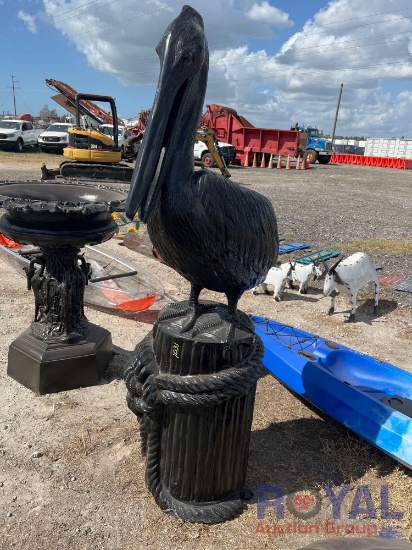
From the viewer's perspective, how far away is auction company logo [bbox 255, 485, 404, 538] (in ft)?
8.48

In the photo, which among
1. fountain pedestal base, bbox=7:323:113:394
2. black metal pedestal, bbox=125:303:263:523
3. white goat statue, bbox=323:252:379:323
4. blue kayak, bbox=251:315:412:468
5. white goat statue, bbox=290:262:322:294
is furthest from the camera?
white goat statue, bbox=290:262:322:294

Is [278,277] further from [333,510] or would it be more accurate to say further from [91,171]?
[91,171]

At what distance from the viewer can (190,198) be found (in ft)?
7.11

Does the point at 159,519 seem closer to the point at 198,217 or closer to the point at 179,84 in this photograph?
the point at 198,217

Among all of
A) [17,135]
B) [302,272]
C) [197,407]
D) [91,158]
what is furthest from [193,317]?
[17,135]

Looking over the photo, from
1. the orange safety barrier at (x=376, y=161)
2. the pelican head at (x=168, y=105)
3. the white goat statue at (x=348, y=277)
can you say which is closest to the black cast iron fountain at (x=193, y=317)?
the pelican head at (x=168, y=105)

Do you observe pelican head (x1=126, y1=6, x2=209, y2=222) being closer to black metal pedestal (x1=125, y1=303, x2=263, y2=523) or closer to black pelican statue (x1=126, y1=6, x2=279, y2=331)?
black pelican statue (x1=126, y1=6, x2=279, y2=331)

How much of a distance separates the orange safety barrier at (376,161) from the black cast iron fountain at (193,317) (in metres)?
30.6

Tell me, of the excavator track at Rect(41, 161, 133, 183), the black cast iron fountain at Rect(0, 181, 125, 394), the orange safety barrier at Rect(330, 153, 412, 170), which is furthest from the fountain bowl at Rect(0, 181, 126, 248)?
the orange safety barrier at Rect(330, 153, 412, 170)

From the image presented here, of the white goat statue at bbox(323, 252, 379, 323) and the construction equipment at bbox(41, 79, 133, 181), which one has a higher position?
the construction equipment at bbox(41, 79, 133, 181)

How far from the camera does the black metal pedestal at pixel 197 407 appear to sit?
2404 millimetres

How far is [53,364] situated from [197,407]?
1.69 metres

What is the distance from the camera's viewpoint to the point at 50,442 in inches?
124

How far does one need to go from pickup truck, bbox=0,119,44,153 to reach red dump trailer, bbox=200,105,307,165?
868cm
